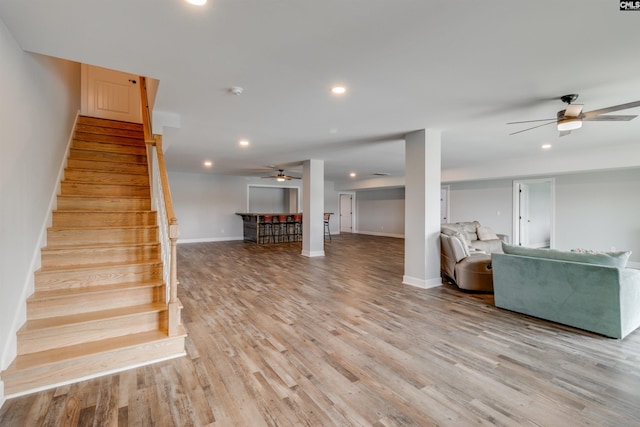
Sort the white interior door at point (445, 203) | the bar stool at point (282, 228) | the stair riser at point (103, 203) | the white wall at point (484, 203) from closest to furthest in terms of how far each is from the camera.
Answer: the stair riser at point (103, 203), the white wall at point (484, 203), the bar stool at point (282, 228), the white interior door at point (445, 203)

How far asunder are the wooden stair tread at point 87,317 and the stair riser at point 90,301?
0.14 ft

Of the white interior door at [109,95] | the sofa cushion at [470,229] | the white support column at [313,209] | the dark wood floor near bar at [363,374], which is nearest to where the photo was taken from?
the dark wood floor near bar at [363,374]

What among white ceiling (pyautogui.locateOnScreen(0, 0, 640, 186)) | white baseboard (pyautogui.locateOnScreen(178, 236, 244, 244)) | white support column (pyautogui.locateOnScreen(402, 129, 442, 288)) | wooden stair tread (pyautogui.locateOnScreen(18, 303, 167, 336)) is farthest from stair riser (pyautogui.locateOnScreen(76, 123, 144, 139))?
white baseboard (pyautogui.locateOnScreen(178, 236, 244, 244))

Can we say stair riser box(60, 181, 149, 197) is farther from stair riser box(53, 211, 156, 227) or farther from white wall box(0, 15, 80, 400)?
stair riser box(53, 211, 156, 227)

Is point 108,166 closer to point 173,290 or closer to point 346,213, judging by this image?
point 173,290

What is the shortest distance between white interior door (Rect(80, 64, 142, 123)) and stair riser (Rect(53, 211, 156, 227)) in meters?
3.03

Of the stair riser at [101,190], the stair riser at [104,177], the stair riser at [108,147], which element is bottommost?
the stair riser at [101,190]

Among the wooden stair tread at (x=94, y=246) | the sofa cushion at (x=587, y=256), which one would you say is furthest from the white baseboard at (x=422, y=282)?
the wooden stair tread at (x=94, y=246)

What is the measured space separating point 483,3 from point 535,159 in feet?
22.1

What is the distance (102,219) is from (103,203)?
0.27 metres

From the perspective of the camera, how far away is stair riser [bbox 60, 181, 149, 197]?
333 centimetres

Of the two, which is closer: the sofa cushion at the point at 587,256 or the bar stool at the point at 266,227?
the sofa cushion at the point at 587,256

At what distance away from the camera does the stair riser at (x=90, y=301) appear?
2303 millimetres

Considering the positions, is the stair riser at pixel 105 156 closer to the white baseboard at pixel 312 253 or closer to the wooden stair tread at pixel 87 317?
the wooden stair tread at pixel 87 317
